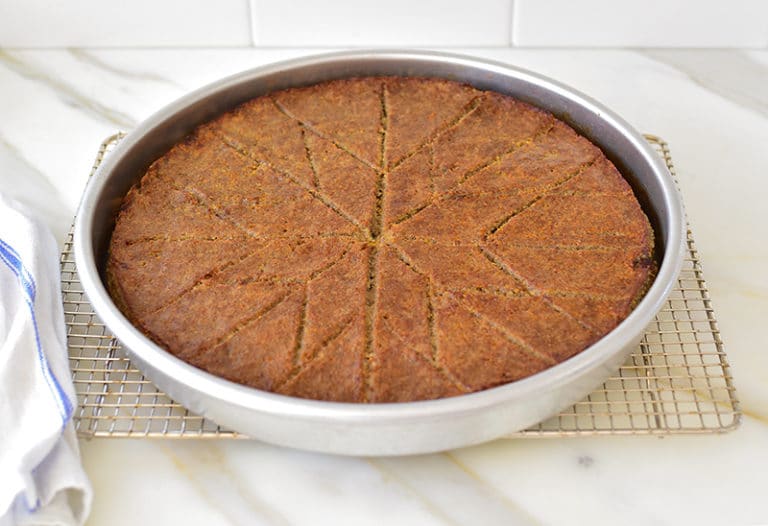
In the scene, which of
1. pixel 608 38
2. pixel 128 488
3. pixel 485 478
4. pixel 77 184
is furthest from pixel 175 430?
pixel 608 38

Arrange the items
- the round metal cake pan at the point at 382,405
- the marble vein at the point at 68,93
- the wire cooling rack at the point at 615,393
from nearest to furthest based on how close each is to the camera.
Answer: the round metal cake pan at the point at 382,405
the wire cooling rack at the point at 615,393
the marble vein at the point at 68,93

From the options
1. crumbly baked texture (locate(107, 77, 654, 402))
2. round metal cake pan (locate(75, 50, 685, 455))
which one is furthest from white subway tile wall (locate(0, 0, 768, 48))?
round metal cake pan (locate(75, 50, 685, 455))

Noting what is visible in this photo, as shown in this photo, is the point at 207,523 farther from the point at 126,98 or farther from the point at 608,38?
the point at 608,38

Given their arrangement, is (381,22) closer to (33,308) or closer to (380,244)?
(380,244)

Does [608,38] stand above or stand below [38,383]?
above

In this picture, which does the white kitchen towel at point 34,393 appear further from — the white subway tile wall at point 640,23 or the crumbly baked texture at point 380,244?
the white subway tile wall at point 640,23

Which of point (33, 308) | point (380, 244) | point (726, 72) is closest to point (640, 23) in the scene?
point (726, 72)

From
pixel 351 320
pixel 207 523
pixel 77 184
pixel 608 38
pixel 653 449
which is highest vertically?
pixel 608 38

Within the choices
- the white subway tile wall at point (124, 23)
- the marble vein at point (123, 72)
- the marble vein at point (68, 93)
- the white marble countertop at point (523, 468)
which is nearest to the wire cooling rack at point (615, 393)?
the white marble countertop at point (523, 468)
